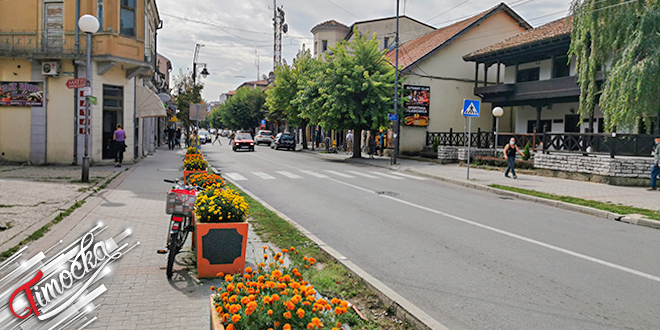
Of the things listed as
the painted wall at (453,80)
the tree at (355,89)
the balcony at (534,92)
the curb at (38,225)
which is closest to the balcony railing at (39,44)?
the curb at (38,225)

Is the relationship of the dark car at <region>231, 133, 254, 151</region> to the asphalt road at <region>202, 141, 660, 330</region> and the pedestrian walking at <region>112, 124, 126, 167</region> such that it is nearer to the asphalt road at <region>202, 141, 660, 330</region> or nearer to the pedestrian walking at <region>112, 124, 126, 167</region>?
the pedestrian walking at <region>112, 124, 126, 167</region>

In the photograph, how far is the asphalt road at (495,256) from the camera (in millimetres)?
4824

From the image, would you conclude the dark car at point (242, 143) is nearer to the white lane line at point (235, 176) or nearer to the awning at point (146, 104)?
the awning at point (146, 104)

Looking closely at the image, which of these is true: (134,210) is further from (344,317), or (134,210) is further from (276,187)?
(344,317)

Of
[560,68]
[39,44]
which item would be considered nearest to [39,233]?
[39,44]

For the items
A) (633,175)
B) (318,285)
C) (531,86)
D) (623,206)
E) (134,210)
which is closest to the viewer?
(318,285)

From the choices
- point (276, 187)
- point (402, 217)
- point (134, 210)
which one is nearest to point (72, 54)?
point (276, 187)

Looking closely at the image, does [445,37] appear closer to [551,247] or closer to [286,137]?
[286,137]

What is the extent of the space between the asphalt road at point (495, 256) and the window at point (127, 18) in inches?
421

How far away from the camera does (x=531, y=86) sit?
2878cm

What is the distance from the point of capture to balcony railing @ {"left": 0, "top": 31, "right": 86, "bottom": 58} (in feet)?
57.9

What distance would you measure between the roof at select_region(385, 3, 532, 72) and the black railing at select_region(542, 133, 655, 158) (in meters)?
13.8

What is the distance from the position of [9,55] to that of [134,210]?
A: 39.7ft

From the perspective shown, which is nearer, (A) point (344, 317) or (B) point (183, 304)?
(A) point (344, 317)
